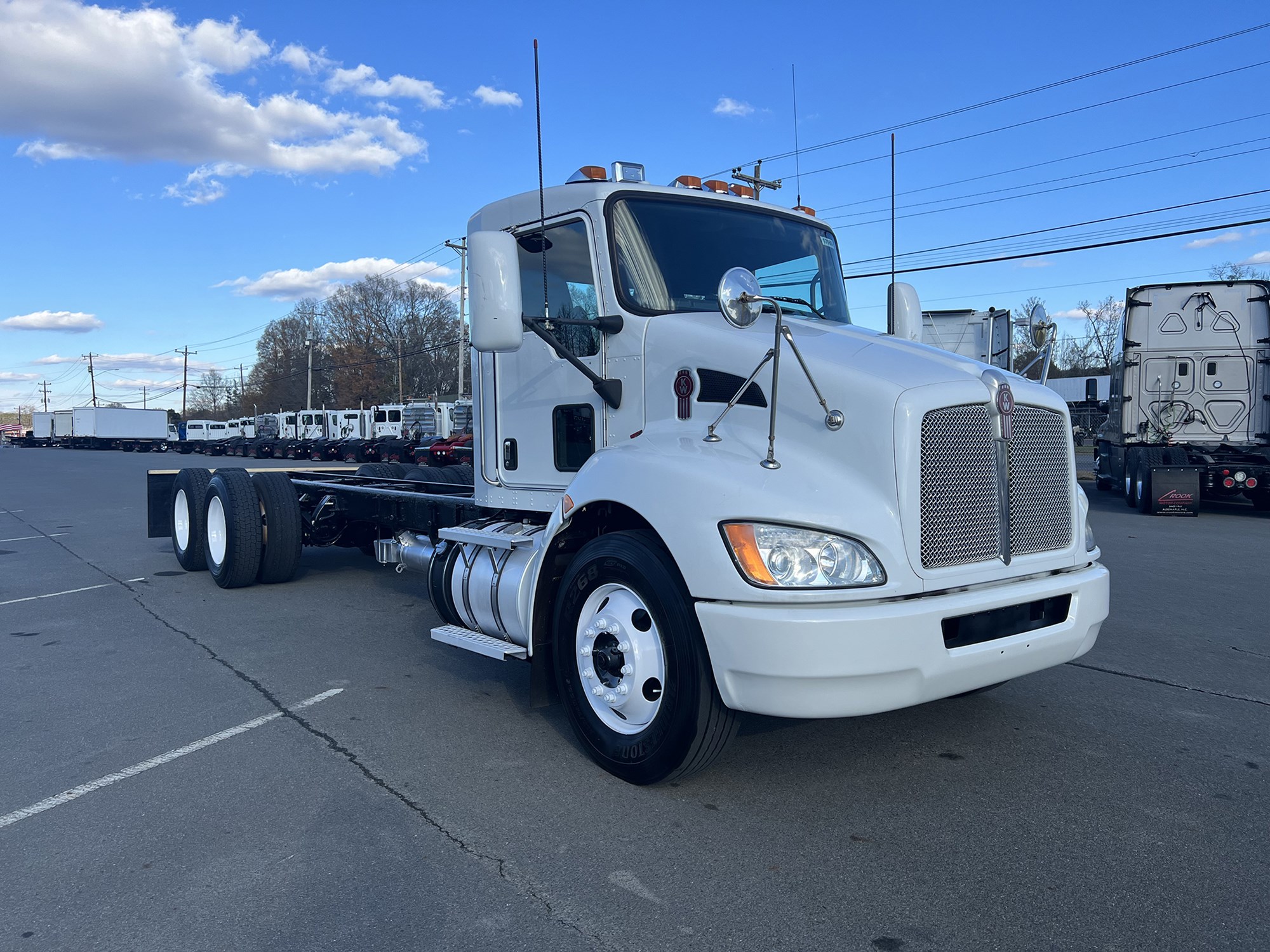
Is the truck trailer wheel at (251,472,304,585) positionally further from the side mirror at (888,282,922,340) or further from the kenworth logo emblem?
the kenworth logo emblem

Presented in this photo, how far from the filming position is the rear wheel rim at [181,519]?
9.22 metres

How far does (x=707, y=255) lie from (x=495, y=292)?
1.18m

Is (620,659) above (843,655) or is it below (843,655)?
below

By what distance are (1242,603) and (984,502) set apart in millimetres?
5304

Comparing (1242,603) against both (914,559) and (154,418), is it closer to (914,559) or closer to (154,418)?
(914,559)

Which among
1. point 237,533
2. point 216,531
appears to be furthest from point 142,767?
point 216,531

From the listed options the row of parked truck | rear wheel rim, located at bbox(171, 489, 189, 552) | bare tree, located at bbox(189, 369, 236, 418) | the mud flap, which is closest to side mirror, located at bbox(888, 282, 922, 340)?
rear wheel rim, located at bbox(171, 489, 189, 552)

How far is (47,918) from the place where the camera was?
113 inches

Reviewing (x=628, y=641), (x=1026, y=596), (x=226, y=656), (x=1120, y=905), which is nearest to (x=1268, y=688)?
(x=1026, y=596)

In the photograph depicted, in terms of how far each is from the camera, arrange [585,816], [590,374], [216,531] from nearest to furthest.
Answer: [585,816] → [590,374] → [216,531]

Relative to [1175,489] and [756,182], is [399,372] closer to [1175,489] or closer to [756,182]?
[1175,489]

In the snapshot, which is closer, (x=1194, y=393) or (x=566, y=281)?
(x=566, y=281)

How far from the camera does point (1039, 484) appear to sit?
386 cm

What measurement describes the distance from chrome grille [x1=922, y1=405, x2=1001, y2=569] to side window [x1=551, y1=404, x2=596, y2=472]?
1737 millimetres
